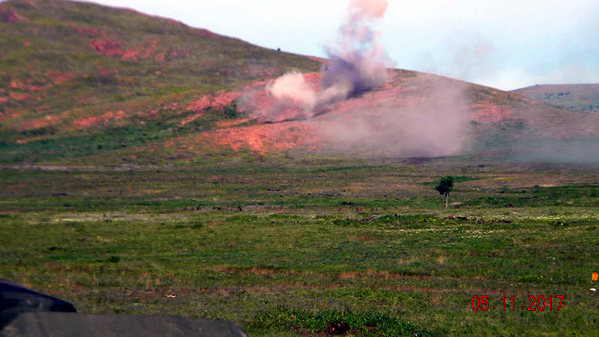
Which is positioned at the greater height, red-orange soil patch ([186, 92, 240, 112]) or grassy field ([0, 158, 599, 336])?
red-orange soil patch ([186, 92, 240, 112])

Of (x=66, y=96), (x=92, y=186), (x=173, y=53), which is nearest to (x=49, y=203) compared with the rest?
(x=92, y=186)

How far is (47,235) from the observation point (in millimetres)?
29406

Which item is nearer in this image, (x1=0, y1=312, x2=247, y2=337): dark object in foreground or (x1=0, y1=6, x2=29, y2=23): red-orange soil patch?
(x1=0, y1=312, x2=247, y2=337): dark object in foreground

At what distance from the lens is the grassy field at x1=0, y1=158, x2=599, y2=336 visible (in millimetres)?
13500

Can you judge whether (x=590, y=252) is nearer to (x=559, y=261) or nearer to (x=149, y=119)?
(x=559, y=261)

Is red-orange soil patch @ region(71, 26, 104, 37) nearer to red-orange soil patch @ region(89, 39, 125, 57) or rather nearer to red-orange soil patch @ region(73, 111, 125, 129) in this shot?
red-orange soil patch @ region(89, 39, 125, 57)

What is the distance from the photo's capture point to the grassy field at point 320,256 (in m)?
13.5

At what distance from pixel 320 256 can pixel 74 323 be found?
16.1 m

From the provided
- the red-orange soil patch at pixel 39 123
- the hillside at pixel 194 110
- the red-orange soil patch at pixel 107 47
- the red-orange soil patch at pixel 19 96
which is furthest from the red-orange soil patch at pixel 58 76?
the red-orange soil patch at pixel 107 47

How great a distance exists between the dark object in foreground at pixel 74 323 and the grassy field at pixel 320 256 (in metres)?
4.18

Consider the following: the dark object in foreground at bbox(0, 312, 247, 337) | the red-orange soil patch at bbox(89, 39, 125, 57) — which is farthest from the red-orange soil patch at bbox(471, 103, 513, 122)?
the dark object in foreground at bbox(0, 312, 247, 337)

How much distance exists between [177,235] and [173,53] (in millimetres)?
102724

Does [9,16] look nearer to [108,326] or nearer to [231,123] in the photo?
[231,123]

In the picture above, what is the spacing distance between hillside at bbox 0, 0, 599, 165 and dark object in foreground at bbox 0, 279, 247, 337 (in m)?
73.4
